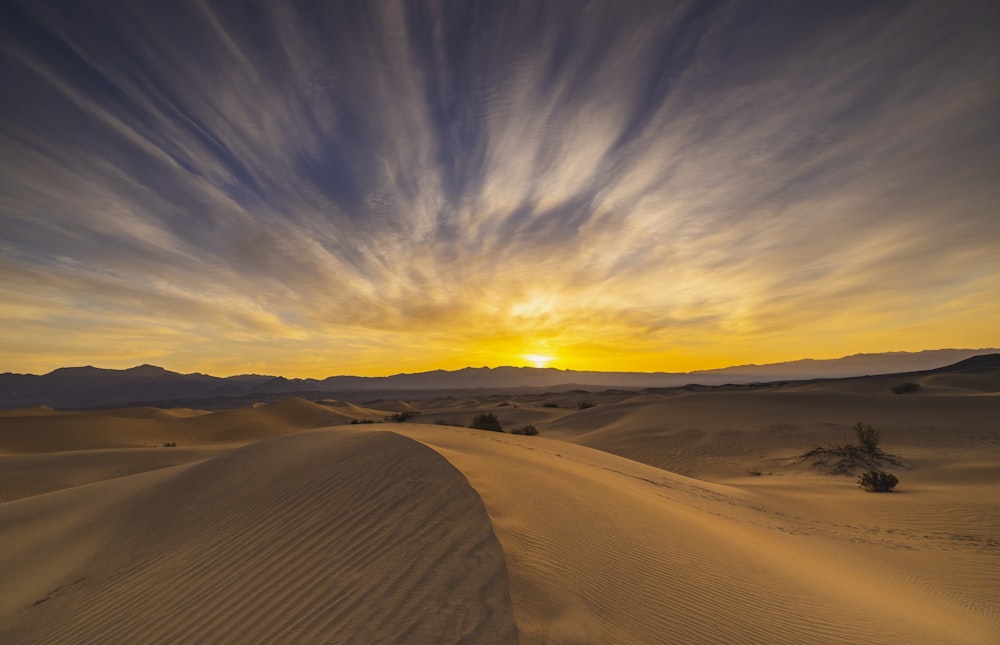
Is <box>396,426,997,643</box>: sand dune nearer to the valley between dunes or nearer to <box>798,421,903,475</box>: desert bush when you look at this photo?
the valley between dunes

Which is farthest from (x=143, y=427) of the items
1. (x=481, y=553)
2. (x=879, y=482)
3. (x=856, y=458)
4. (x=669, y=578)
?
(x=856, y=458)

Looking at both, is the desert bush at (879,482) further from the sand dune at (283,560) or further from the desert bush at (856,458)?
the sand dune at (283,560)

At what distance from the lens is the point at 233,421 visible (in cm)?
3161

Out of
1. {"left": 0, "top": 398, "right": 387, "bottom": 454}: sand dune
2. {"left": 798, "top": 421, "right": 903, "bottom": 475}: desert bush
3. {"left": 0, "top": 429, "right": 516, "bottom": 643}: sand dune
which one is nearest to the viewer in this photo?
{"left": 0, "top": 429, "right": 516, "bottom": 643}: sand dune

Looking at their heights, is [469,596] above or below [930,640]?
above

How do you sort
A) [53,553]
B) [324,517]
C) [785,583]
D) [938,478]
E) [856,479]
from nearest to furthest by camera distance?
[785,583] < [324,517] < [53,553] < [938,478] < [856,479]

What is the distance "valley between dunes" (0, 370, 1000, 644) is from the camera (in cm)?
341

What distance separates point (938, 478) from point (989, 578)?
7754 millimetres

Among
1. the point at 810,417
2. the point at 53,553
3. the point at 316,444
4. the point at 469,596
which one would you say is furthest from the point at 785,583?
the point at 810,417

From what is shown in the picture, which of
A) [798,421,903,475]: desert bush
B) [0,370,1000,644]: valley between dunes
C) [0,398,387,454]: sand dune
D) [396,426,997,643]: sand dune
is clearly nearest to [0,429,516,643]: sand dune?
[0,370,1000,644]: valley between dunes

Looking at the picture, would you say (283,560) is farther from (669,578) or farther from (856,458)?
(856,458)

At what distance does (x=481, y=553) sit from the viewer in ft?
12.1

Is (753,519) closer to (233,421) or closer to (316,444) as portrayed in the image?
(316,444)

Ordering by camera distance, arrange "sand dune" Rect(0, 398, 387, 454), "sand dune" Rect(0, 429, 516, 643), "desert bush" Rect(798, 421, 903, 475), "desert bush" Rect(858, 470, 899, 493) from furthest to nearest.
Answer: "sand dune" Rect(0, 398, 387, 454) → "desert bush" Rect(798, 421, 903, 475) → "desert bush" Rect(858, 470, 899, 493) → "sand dune" Rect(0, 429, 516, 643)
